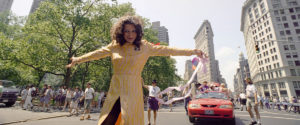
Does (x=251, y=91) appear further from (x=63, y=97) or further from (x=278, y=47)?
(x=278, y=47)

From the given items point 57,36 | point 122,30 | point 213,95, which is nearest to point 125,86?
point 122,30

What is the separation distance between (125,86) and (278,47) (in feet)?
Result: 214

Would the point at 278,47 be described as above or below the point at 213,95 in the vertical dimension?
above

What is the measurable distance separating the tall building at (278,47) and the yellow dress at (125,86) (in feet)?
181

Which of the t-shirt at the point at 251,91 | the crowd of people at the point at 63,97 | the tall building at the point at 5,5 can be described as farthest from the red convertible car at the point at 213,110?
the tall building at the point at 5,5

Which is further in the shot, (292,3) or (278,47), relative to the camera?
(292,3)

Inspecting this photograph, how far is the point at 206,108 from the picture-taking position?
19.6 ft

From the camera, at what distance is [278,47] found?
49688 millimetres

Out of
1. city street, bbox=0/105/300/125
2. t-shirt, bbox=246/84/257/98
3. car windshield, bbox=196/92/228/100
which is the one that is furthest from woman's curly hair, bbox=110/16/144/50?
t-shirt, bbox=246/84/257/98

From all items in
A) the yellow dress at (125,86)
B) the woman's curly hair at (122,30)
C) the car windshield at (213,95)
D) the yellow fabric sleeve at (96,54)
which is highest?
the woman's curly hair at (122,30)

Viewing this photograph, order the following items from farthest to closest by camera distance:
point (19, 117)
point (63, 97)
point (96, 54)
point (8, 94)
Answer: point (63, 97) < point (8, 94) < point (19, 117) < point (96, 54)

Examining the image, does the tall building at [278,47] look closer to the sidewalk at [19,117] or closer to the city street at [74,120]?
the city street at [74,120]

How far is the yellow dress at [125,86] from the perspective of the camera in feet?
4.96

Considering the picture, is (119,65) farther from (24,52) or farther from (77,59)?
(24,52)
